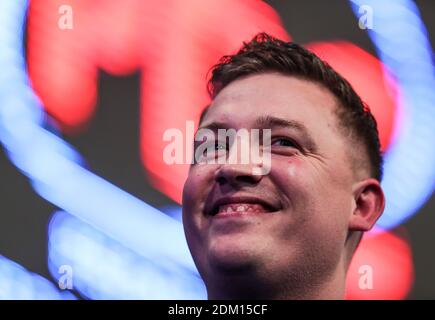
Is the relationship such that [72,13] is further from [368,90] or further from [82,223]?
[368,90]

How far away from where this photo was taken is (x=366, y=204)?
1.46 m

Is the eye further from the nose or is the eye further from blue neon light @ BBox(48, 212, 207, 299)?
blue neon light @ BBox(48, 212, 207, 299)

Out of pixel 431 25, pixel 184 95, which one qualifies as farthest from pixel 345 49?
pixel 184 95

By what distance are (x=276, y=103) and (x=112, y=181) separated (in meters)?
0.76

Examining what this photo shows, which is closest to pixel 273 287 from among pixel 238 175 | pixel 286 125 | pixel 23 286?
pixel 238 175

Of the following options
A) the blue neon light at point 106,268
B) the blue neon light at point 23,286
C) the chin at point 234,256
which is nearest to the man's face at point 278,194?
the chin at point 234,256

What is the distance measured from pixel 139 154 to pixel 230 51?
448 mm

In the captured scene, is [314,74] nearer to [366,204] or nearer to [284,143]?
[284,143]

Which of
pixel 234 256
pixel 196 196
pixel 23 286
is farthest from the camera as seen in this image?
pixel 23 286

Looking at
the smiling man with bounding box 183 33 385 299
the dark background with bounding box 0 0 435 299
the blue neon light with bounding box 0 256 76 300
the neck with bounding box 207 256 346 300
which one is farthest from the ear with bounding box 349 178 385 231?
the blue neon light with bounding box 0 256 76 300

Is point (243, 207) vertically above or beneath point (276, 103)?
beneath

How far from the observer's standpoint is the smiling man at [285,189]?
4.32 ft

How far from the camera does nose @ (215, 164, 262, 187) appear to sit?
136cm

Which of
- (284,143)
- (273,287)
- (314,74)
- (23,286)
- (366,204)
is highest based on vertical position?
(314,74)
